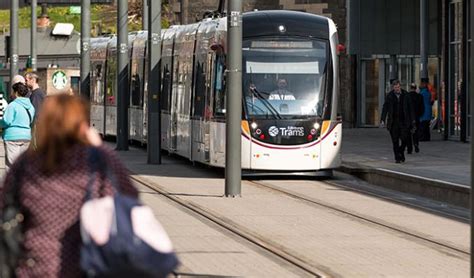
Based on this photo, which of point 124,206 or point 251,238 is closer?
point 124,206

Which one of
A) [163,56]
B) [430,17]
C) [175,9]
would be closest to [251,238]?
[163,56]

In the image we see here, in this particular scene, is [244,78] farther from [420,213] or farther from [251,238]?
[251,238]

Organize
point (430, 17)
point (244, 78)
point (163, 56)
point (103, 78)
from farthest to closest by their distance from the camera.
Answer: point (430, 17)
point (103, 78)
point (163, 56)
point (244, 78)

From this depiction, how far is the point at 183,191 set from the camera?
2247cm

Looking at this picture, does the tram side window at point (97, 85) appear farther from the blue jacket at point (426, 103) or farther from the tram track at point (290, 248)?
the tram track at point (290, 248)

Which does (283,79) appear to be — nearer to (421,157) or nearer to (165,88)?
(421,157)

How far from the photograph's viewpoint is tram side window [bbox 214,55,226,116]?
83.0 ft

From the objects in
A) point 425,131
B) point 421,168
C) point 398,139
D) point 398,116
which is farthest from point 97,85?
point 421,168

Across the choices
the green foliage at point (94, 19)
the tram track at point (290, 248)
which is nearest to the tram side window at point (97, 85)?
the tram track at point (290, 248)

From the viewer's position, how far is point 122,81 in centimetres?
3534

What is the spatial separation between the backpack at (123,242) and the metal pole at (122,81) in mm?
28848

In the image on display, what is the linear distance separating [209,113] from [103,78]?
646 inches

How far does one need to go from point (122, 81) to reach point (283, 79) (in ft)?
36.3

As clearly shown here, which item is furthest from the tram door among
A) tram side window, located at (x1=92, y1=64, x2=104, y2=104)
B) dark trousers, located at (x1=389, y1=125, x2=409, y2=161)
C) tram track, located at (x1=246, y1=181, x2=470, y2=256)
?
tram side window, located at (x1=92, y1=64, x2=104, y2=104)
